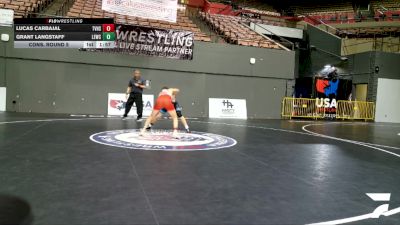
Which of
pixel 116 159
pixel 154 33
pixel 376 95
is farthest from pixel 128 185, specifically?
pixel 376 95

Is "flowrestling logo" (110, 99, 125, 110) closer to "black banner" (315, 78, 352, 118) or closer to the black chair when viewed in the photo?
"black banner" (315, 78, 352, 118)

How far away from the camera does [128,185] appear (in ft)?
12.5

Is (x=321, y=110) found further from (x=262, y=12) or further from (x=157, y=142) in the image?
(x=157, y=142)

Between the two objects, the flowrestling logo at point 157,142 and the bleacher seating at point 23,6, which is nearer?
the flowrestling logo at point 157,142

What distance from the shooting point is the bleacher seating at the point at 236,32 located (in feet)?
63.0

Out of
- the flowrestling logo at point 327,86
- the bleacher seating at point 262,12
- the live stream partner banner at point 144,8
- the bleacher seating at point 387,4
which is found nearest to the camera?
the live stream partner banner at point 144,8

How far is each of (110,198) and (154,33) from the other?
13.8 meters

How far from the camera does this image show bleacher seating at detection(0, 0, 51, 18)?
611 inches

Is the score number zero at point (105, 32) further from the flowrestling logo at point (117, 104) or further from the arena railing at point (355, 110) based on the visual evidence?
the arena railing at point (355, 110)

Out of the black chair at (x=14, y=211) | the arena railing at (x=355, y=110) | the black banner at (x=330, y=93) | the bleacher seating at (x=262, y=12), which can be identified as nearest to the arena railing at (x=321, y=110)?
the arena railing at (x=355, y=110)

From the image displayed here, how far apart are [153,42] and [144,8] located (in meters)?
2.35

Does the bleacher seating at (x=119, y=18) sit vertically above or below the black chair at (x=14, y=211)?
above

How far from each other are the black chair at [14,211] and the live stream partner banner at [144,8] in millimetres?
11778
